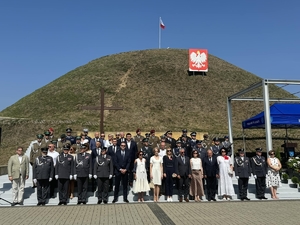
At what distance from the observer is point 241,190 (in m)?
9.23

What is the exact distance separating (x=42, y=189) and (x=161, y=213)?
12.8 feet

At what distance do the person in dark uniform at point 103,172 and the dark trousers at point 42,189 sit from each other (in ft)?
5.12

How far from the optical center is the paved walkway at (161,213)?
6.36 m

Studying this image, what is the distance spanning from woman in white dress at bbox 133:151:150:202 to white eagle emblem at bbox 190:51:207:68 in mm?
33727

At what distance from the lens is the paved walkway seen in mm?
6359

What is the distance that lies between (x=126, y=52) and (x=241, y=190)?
5088cm

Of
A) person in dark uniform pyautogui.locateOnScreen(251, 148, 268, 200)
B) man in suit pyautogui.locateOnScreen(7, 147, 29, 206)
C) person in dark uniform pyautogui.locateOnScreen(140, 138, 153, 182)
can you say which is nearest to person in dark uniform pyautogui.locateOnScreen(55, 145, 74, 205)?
man in suit pyautogui.locateOnScreen(7, 147, 29, 206)

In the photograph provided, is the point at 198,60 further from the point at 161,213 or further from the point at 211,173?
the point at 161,213

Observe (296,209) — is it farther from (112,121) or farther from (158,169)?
(112,121)

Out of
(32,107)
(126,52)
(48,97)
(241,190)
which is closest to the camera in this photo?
(241,190)

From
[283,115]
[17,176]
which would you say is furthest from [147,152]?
[283,115]

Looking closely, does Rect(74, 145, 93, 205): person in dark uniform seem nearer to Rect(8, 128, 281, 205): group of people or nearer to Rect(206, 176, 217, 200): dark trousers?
Rect(8, 128, 281, 205): group of people

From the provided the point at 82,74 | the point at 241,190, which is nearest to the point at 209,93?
the point at 82,74

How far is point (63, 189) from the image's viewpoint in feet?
28.1
